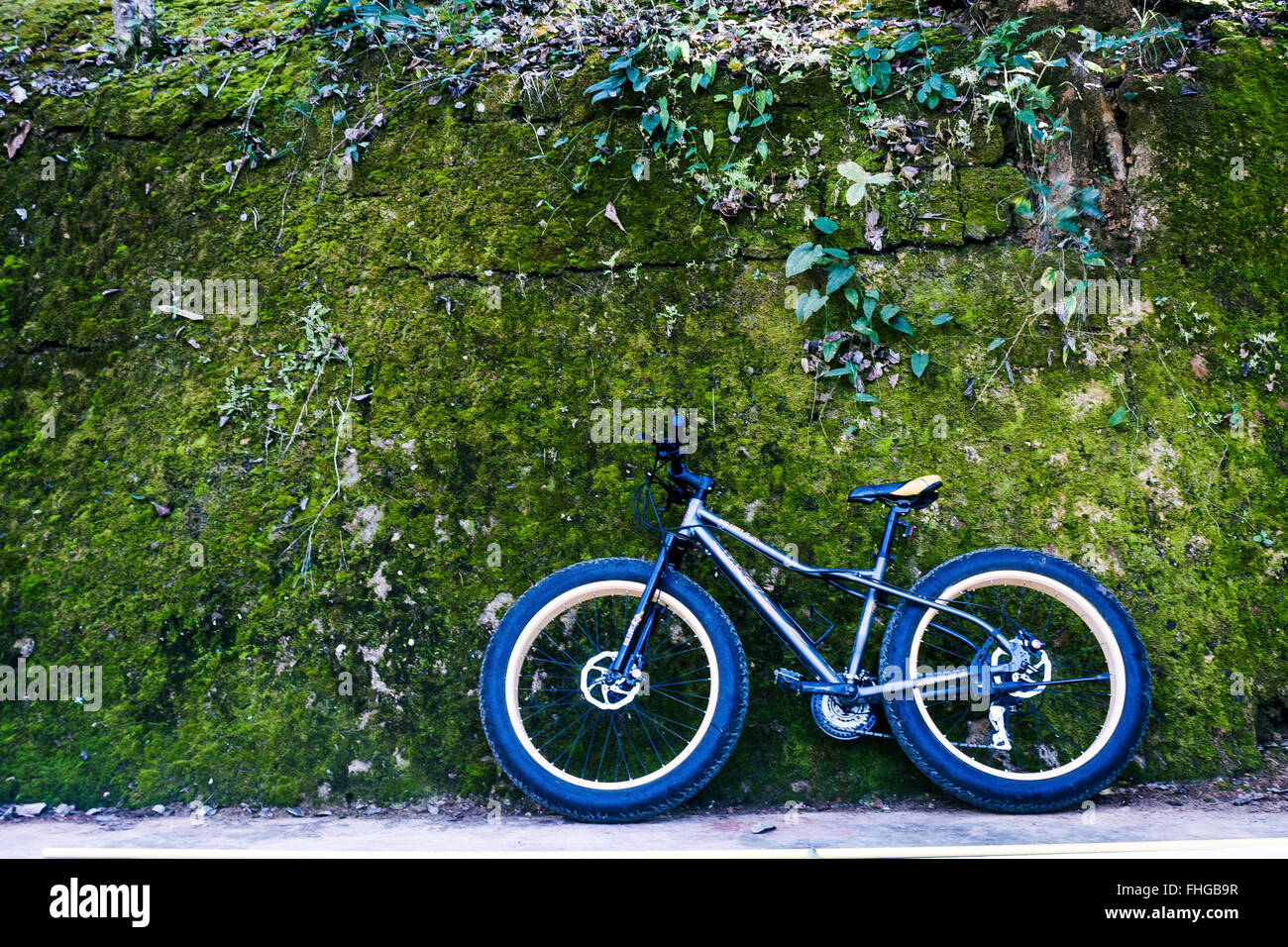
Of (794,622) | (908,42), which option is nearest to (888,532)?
(794,622)

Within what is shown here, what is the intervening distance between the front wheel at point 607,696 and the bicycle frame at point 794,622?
119mm

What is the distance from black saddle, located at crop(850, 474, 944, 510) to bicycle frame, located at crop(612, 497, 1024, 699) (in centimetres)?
5

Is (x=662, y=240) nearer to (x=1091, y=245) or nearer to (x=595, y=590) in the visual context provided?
(x=595, y=590)

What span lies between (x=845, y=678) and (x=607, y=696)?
39.7 inches

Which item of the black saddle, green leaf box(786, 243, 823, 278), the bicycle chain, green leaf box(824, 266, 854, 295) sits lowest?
the bicycle chain

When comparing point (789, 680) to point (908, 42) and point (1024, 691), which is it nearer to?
point (1024, 691)

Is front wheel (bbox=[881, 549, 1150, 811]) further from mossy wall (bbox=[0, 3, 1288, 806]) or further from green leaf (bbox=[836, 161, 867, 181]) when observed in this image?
green leaf (bbox=[836, 161, 867, 181])

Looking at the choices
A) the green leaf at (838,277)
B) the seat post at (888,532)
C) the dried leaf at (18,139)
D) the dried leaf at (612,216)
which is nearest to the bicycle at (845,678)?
the seat post at (888,532)

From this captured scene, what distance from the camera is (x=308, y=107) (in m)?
4.03

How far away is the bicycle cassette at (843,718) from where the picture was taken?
9.70 feet

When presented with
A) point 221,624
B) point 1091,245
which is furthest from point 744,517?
point 221,624

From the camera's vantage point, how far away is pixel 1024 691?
291cm

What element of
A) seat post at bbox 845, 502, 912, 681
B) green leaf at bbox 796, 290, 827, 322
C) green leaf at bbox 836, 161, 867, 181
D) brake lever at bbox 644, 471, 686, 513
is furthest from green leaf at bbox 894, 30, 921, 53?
brake lever at bbox 644, 471, 686, 513

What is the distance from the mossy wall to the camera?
3338 mm
